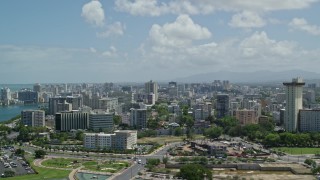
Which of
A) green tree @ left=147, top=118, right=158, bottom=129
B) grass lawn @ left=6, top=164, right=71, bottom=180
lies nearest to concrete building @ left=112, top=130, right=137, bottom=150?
grass lawn @ left=6, top=164, right=71, bottom=180

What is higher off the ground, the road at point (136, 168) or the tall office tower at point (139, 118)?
the tall office tower at point (139, 118)

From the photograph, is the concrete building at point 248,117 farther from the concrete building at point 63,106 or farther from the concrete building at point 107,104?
the concrete building at point 107,104

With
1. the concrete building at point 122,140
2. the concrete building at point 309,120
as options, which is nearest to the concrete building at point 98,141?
the concrete building at point 122,140

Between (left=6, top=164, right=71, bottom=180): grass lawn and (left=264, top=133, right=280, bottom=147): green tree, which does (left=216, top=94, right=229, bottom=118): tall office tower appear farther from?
(left=6, top=164, right=71, bottom=180): grass lawn

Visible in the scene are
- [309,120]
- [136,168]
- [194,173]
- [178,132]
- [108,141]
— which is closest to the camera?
[194,173]

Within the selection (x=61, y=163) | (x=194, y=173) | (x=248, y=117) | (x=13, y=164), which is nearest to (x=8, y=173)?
(x=13, y=164)

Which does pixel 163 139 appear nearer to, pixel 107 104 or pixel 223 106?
pixel 223 106
